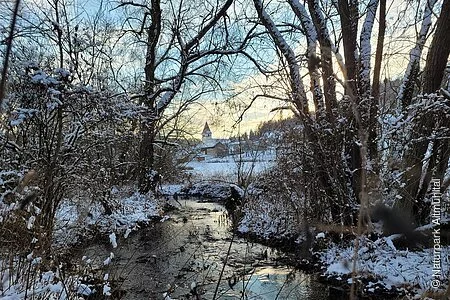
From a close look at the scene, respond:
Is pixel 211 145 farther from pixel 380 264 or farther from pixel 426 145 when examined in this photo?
pixel 380 264

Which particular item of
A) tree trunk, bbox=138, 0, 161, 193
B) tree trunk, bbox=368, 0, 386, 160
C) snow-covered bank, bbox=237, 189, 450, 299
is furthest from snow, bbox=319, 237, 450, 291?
tree trunk, bbox=138, 0, 161, 193

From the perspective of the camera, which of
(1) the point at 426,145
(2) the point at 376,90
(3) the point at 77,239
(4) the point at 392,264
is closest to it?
(4) the point at 392,264

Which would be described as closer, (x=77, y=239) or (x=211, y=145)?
(x=77, y=239)

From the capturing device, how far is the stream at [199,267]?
6.20m

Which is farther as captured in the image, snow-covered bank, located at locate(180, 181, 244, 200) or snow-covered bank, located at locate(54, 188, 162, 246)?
snow-covered bank, located at locate(180, 181, 244, 200)

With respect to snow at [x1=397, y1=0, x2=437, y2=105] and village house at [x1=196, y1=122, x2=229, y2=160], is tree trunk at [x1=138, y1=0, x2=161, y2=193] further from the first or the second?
snow at [x1=397, y1=0, x2=437, y2=105]

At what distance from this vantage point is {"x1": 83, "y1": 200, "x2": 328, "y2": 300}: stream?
20.3 feet

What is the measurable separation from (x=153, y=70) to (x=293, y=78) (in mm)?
10257

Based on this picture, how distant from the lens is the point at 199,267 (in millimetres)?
7703

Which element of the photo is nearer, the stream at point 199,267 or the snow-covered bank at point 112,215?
the stream at point 199,267

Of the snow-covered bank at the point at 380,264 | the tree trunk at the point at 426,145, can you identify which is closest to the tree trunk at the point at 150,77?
the snow-covered bank at the point at 380,264

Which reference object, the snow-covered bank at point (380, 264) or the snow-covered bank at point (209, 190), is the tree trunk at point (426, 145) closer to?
the snow-covered bank at point (380, 264)

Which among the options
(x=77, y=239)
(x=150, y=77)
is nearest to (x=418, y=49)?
(x=77, y=239)

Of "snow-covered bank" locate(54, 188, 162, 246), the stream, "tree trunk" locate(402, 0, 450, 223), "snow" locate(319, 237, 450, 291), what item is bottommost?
the stream
